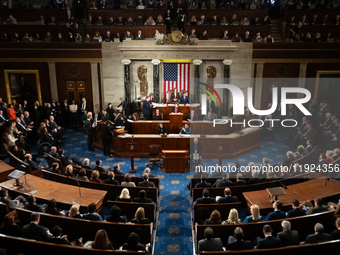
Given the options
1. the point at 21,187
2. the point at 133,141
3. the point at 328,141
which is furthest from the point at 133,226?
the point at 328,141

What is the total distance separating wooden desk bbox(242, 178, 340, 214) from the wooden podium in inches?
129

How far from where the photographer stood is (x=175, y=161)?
9680mm

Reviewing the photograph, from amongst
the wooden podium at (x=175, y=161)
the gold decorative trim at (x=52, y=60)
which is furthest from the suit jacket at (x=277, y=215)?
the gold decorative trim at (x=52, y=60)

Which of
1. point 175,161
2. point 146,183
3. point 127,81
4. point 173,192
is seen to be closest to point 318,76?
point 127,81

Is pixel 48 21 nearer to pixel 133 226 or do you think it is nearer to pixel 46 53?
pixel 46 53

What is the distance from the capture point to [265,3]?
16.5 meters

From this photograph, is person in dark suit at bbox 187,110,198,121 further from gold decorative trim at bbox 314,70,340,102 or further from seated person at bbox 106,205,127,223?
seated person at bbox 106,205,127,223

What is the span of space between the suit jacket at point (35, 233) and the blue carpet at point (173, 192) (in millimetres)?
2099

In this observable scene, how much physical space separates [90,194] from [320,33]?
1406cm

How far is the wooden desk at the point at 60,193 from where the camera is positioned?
614 centimetres

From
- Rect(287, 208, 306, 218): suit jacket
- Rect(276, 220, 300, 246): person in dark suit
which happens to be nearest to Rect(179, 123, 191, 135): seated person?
Rect(287, 208, 306, 218): suit jacket

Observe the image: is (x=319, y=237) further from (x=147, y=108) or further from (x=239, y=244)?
(x=147, y=108)

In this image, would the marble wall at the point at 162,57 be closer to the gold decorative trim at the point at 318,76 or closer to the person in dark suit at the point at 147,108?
the person in dark suit at the point at 147,108

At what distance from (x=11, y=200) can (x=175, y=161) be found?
501 centimetres
